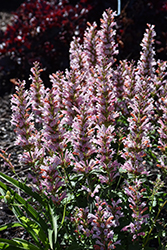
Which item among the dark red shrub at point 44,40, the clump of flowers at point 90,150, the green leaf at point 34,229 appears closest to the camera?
the clump of flowers at point 90,150

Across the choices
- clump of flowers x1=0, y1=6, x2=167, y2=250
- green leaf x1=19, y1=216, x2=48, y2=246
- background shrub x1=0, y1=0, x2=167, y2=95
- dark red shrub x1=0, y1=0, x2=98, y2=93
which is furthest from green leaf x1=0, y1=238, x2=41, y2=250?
dark red shrub x1=0, y1=0, x2=98, y2=93

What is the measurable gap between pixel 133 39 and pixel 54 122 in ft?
15.0

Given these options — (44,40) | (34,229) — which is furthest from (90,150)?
(44,40)

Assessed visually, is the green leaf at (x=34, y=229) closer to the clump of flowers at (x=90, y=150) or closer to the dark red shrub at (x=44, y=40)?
the clump of flowers at (x=90, y=150)

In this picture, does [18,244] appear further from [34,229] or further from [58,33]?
[58,33]

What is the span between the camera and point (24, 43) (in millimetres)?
5828

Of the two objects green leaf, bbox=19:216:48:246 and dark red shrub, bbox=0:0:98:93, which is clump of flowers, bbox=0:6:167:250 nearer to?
green leaf, bbox=19:216:48:246

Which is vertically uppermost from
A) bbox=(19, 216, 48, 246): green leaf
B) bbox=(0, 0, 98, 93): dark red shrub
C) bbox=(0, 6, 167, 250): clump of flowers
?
bbox=(0, 0, 98, 93): dark red shrub

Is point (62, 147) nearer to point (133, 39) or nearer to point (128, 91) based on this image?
point (128, 91)

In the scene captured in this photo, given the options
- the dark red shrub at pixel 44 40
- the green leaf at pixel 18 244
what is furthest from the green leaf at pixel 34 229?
the dark red shrub at pixel 44 40

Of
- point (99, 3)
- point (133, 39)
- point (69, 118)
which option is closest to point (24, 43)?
point (99, 3)

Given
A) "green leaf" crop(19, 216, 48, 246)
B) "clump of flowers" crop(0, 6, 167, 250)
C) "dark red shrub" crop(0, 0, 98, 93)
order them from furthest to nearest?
1. "dark red shrub" crop(0, 0, 98, 93)
2. "green leaf" crop(19, 216, 48, 246)
3. "clump of flowers" crop(0, 6, 167, 250)

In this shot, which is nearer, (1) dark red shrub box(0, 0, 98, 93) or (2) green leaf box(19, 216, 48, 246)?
(2) green leaf box(19, 216, 48, 246)

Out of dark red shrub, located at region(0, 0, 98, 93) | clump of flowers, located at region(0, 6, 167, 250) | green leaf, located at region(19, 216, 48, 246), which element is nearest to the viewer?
clump of flowers, located at region(0, 6, 167, 250)
